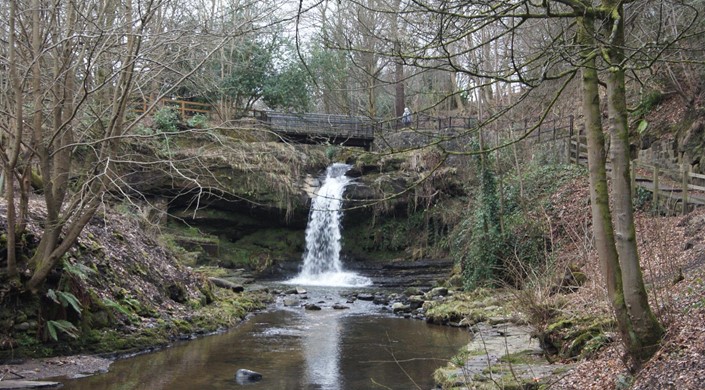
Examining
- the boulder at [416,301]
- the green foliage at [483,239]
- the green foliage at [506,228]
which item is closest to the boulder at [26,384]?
the boulder at [416,301]

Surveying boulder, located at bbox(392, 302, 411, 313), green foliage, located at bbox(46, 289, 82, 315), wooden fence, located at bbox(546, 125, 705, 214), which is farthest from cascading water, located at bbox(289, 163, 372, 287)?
green foliage, located at bbox(46, 289, 82, 315)

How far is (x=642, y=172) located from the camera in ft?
65.2

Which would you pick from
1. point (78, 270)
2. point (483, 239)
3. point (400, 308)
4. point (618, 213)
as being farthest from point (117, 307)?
point (483, 239)

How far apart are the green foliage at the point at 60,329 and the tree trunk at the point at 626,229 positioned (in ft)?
24.3

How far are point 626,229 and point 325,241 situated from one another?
20017 millimetres

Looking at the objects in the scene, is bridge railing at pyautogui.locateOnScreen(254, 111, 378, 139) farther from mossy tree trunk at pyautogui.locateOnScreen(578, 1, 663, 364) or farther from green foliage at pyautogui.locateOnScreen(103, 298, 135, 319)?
mossy tree trunk at pyautogui.locateOnScreen(578, 1, 663, 364)

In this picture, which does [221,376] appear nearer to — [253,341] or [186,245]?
[253,341]

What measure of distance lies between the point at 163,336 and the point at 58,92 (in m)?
4.42

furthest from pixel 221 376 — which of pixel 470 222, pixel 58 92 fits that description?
pixel 470 222

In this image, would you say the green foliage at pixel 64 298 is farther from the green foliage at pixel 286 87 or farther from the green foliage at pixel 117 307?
the green foliage at pixel 286 87

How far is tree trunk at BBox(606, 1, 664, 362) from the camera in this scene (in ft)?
17.0

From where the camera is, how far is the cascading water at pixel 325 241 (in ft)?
78.0

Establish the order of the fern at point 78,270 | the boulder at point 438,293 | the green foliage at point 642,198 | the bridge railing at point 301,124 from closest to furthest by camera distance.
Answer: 1. the fern at point 78,270
2. the green foliage at point 642,198
3. the boulder at point 438,293
4. the bridge railing at point 301,124

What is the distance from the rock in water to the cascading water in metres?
14.2
